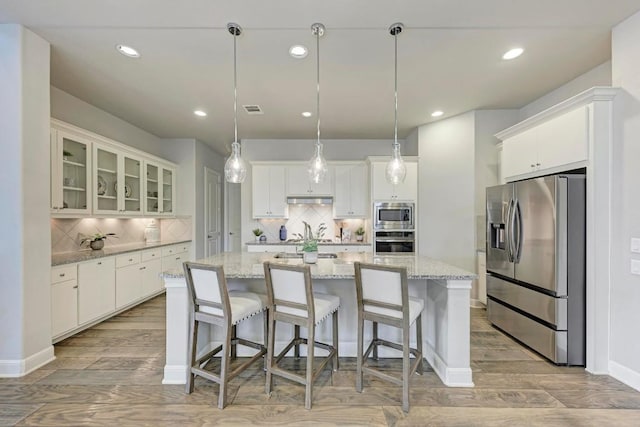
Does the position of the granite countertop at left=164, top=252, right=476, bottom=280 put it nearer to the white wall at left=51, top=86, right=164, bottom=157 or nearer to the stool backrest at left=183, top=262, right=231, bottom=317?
the stool backrest at left=183, top=262, right=231, bottom=317

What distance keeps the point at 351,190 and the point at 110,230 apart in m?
3.83

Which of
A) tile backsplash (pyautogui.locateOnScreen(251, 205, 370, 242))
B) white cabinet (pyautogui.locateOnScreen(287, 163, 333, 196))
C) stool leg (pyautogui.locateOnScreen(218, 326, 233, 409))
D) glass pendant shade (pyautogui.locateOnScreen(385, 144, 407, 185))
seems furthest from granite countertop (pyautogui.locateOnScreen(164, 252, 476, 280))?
Answer: tile backsplash (pyautogui.locateOnScreen(251, 205, 370, 242))

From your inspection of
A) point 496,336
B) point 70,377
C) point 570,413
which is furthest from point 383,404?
point 70,377

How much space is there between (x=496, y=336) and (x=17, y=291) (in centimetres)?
443

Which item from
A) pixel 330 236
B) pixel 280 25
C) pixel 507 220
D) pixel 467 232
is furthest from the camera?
pixel 330 236

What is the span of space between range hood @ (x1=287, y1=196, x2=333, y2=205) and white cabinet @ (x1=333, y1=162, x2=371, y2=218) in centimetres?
14

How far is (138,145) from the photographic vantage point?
512cm

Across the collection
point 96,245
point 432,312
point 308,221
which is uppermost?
point 308,221

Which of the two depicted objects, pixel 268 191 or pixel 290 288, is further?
pixel 268 191

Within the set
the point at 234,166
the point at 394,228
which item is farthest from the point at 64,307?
the point at 394,228

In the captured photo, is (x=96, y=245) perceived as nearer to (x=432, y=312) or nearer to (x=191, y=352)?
(x=191, y=352)

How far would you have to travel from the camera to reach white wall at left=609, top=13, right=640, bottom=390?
230 centimetres

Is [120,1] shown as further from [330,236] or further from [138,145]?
[330,236]

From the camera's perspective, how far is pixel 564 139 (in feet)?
8.79
